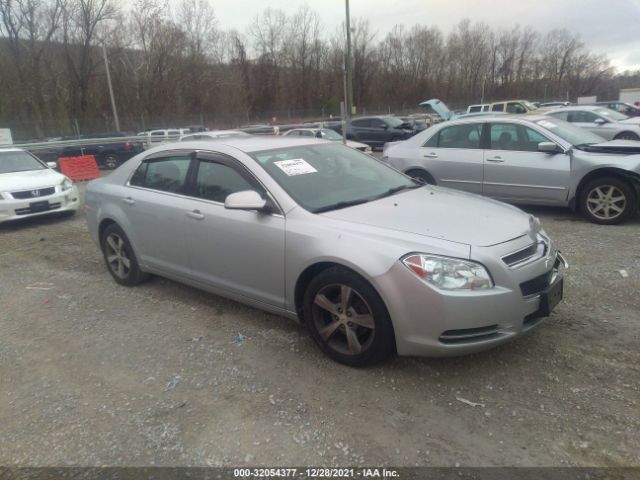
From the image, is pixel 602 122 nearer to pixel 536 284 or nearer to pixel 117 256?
pixel 536 284

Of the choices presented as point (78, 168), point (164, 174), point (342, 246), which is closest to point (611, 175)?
point (342, 246)

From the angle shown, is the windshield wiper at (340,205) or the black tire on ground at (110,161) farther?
the black tire on ground at (110,161)

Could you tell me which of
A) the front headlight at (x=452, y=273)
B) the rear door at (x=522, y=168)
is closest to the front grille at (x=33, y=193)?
the rear door at (x=522, y=168)

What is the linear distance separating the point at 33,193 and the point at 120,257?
4.66m

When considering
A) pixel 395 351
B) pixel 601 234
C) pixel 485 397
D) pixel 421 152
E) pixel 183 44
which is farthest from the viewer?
pixel 183 44

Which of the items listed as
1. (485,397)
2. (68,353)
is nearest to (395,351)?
(485,397)

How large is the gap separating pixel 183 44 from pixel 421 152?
3944 cm

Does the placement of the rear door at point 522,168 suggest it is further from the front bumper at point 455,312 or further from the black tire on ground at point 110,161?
the black tire on ground at point 110,161

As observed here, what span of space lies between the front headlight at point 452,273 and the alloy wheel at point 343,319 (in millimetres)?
434

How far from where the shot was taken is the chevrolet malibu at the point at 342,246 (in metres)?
2.78

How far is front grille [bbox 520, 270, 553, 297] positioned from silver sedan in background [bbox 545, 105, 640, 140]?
12138 mm

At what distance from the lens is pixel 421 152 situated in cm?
793

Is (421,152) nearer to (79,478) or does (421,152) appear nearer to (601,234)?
(601,234)

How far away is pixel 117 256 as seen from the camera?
4969 millimetres
